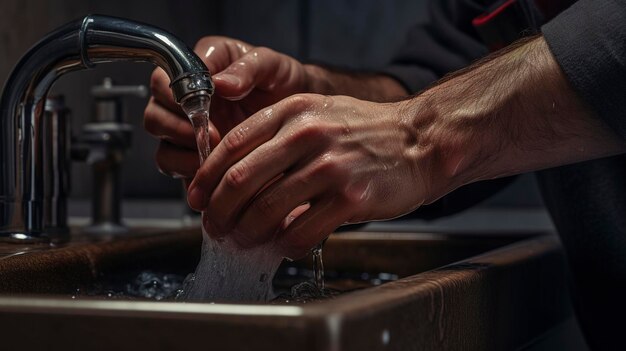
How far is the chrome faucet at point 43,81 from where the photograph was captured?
0.59 meters

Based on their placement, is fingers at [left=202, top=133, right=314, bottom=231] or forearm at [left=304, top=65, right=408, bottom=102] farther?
forearm at [left=304, top=65, right=408, bottom=102]

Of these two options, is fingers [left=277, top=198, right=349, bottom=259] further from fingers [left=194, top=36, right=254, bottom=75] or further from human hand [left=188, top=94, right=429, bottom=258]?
fingers [left=194, top=36, right=254, bottom=75]

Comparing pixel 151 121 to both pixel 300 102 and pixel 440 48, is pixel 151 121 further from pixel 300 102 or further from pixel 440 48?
pixel 440 48

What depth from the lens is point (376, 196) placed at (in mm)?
528

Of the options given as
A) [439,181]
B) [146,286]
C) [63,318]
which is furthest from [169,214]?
[63,318]

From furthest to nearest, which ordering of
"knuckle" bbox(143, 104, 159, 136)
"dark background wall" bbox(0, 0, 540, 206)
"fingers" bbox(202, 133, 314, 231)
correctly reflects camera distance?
"dark background wall" bbox(0, 0, 540, 206), "knuckle" bbox(143, 104, 159, 136), "fingers" bbox(202, 133, 314, 231)

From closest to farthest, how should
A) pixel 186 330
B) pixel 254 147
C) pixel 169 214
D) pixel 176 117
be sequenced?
pixel 186 330 < pixel 254 147 < pixel 176 117 < pixel 169 214

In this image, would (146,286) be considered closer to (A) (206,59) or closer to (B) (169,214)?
(A) (206,59)

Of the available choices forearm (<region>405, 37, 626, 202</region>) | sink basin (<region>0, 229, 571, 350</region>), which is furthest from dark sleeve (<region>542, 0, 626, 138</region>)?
sink basin (<region>0, 229, 571, 350</region>)

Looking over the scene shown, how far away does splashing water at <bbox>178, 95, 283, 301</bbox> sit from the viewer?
0.56 meters

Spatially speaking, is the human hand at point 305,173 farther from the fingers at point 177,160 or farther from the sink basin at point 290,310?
the fingers at point 177,160

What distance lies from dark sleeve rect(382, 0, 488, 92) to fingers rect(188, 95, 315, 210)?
48 centimetres

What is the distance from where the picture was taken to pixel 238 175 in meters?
0.50

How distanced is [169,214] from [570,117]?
85 cm
